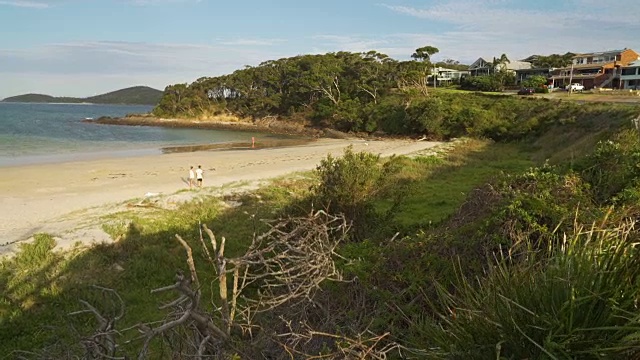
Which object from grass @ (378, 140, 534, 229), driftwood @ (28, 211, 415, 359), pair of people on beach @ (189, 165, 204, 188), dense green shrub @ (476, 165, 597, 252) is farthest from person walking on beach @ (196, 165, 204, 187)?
driftwood @ (28, 211, 415, 359)

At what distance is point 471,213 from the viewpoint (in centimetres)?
687

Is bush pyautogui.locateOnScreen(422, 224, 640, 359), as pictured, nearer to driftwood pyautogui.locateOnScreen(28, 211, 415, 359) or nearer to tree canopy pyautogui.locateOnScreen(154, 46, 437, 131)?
driftwood pyautogui.locateOnScreen(28, 211, 415, 359)

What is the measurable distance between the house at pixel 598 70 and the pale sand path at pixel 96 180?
171 feet

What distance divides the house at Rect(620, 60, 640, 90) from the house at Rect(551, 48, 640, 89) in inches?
34.6

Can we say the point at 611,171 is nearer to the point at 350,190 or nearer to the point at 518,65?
the point at 350,190

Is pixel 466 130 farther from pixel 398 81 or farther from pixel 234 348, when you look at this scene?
pixel 234 348

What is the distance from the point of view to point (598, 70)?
237 feet

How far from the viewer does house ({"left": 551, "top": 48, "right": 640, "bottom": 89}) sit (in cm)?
6950

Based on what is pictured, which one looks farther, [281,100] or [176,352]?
[281,100]

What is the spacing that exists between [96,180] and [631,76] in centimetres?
6897

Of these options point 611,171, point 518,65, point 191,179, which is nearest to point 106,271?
point 611,171

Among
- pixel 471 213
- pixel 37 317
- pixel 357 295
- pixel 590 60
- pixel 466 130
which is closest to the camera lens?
pixel 357 295

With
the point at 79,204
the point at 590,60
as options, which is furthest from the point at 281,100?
the point at 79,204

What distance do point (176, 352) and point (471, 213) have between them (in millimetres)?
4668
